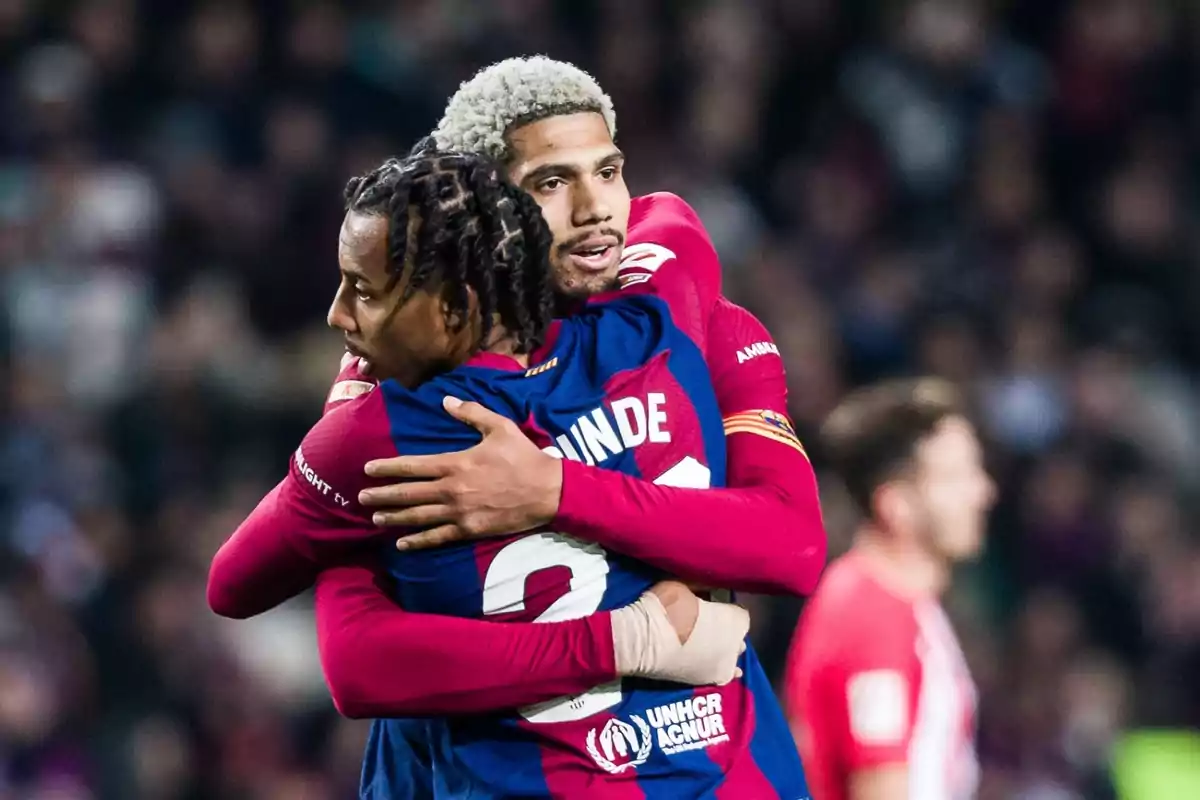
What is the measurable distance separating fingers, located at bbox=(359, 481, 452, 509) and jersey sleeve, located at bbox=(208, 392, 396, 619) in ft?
0.15

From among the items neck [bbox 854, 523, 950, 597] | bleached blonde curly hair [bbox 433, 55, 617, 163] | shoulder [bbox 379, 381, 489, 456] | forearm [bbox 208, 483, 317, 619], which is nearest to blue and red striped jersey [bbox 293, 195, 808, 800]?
shoulder [bbox 379, 381, 489, 456]

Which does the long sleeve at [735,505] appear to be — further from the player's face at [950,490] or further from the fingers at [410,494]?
the player's face at [950,490]

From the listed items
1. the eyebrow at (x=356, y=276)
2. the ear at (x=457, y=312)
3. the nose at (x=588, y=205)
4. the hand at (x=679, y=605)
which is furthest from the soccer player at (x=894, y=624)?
the eyebrow at (x=356, y=276)

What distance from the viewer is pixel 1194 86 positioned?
8898 mm

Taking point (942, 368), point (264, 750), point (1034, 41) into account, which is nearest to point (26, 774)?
point (264, 750)

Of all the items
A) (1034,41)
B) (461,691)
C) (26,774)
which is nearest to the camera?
(461,691)

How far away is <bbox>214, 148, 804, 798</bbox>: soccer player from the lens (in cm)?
259

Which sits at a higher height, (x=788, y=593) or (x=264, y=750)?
(x=788, y=593)

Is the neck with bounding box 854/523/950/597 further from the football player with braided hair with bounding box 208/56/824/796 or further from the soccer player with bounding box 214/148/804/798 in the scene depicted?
the soccer player with bounding box 214/148/804/798

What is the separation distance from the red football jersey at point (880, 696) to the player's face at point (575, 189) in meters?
1.28

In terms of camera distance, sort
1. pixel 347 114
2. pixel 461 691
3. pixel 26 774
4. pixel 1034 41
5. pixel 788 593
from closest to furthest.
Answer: pixel 461 691 → pixel 788 593 → pixel 26 774 → pixel 347 114 → pixel 1034 41

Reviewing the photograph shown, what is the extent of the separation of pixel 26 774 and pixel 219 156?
2.95 m

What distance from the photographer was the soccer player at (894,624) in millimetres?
3807

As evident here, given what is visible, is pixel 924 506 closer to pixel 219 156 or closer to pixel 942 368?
pixel 942 368
